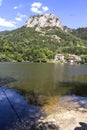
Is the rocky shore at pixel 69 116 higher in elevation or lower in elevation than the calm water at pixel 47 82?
higher

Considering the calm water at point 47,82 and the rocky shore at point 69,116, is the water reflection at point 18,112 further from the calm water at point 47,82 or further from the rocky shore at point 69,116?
the calm water at point 47,82

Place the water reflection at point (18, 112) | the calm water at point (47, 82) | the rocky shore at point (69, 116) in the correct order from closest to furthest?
the rocky shore at point (69, 116) < the water reflection at point (18, 112) < the calm water at point (47, 82)

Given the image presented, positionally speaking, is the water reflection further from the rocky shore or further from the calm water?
the calm water

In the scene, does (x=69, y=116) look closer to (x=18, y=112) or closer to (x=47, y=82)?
(x=18, y=112)

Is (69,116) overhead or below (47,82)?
overhead

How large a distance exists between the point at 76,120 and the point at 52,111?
4967 millimetres

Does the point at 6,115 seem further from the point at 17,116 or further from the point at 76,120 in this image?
the point at 76,120

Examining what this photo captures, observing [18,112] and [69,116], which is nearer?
[69,116]

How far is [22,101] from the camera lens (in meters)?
42.2

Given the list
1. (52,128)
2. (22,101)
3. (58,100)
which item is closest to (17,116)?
(52,128)

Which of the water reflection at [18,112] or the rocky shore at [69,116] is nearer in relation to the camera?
the rocky shore at [69,116]

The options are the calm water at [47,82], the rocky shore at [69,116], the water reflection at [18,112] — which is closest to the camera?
the rocky shore at [69,116]

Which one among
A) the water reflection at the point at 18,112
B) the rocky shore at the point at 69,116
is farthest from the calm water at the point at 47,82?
the rocky shore at the point at 69,116

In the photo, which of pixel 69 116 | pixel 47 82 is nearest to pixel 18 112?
pixel 69 116
